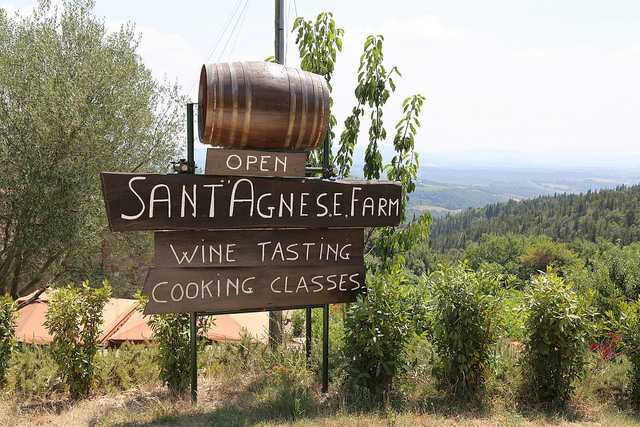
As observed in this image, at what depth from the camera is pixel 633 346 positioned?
18.0ft

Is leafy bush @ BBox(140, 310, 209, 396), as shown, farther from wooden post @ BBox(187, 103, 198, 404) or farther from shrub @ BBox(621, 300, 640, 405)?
shrub @ BBox(621, 300, 640, 405)

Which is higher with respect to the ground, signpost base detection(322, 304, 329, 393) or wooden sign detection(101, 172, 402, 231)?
wooden sign detection(101, 172, 402, 231)

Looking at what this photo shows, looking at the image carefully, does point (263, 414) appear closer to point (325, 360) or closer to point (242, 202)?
point (325, 360)

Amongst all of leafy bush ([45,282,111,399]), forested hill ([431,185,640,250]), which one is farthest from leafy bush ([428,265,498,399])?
forested hill ([431,185,640,250])

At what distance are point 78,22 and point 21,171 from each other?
3937mm

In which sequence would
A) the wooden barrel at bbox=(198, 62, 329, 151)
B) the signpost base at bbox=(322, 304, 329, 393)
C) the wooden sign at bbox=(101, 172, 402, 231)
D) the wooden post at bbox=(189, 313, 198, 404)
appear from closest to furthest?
the wooden sign at bbox=(101, 172, 402, 231) < the wooden barrel at bbox=(198, 62, 329, 151) < the wooden post at bbox=(189, 313, 198, 404) < the signpost base at bbox=(322, 304, 329, 393)

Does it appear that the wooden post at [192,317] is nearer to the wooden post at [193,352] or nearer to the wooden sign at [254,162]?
the wooden post at [193,352]

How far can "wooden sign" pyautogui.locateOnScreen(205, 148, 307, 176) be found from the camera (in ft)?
16.1

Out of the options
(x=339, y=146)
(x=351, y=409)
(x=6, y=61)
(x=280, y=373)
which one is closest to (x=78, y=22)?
(x=6, y=61)

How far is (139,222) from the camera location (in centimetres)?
457

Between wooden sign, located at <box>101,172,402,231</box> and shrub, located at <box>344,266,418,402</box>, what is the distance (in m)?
0.80

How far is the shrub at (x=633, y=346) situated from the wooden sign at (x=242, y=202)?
2649mm

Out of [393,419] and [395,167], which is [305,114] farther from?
[393,419]

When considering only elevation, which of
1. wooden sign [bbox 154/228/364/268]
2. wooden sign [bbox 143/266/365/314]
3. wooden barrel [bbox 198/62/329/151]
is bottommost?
wooden sign [bbox 143/266/365/314]
